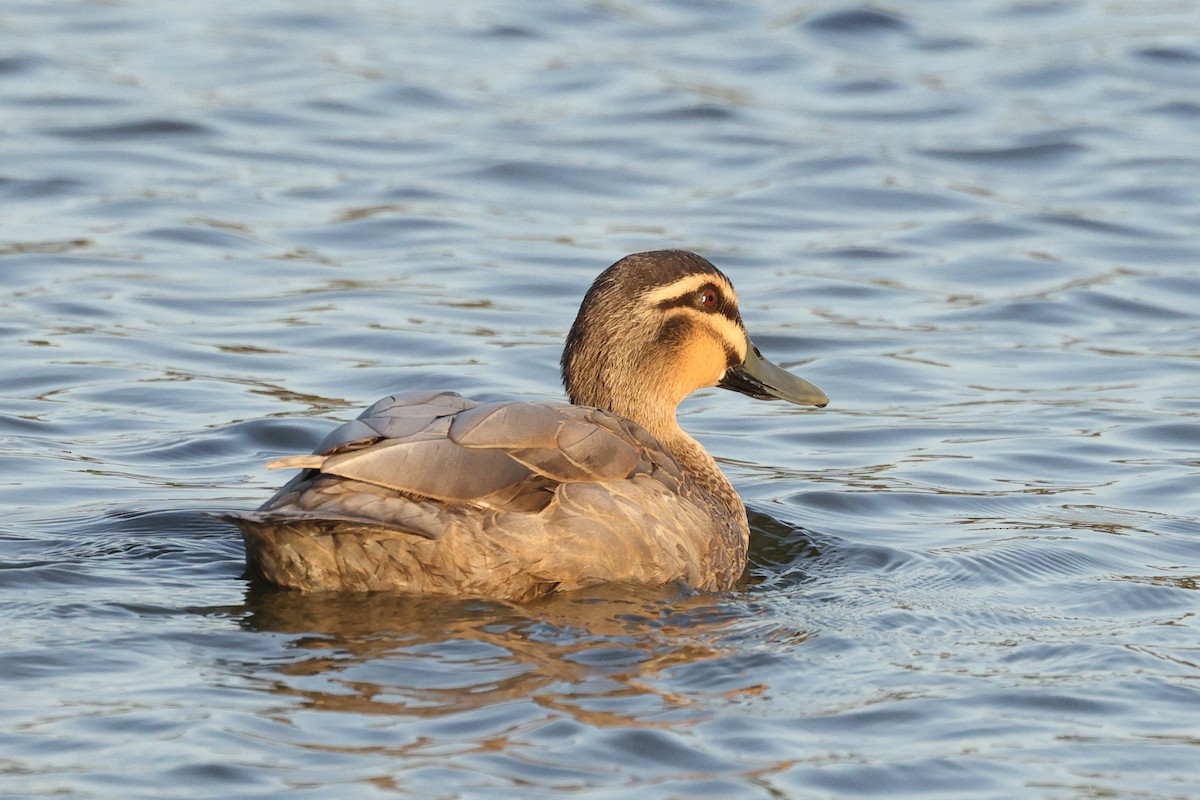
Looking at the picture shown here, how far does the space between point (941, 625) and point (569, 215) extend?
862cm

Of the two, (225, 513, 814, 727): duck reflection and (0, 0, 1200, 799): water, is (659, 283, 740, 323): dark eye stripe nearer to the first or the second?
(0, 0, 1200, 799): water

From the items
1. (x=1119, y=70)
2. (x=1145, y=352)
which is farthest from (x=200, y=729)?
(x=1119, y=70)

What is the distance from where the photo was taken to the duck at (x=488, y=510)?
25.1ft

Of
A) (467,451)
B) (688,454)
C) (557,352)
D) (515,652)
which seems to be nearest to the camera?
(515,652)

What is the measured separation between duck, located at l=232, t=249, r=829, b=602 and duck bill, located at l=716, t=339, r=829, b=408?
1.05m

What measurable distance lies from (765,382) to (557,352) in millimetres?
3188

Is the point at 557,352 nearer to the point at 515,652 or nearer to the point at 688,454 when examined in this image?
the point at 688,454

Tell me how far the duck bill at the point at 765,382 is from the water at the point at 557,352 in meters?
Answer: 0.63

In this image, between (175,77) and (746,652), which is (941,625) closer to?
(746,652)

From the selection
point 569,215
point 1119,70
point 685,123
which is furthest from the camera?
point 1119,70

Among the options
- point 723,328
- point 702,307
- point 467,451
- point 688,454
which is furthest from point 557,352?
point 467,451

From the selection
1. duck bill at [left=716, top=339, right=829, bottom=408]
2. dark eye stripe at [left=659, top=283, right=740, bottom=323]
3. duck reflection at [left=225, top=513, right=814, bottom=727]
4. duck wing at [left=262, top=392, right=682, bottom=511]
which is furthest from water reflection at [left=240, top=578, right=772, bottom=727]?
duck bill at [left=716, top=339, right=829, bottom=408]

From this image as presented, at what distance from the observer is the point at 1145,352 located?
13570mm

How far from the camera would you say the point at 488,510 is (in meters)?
7.88
